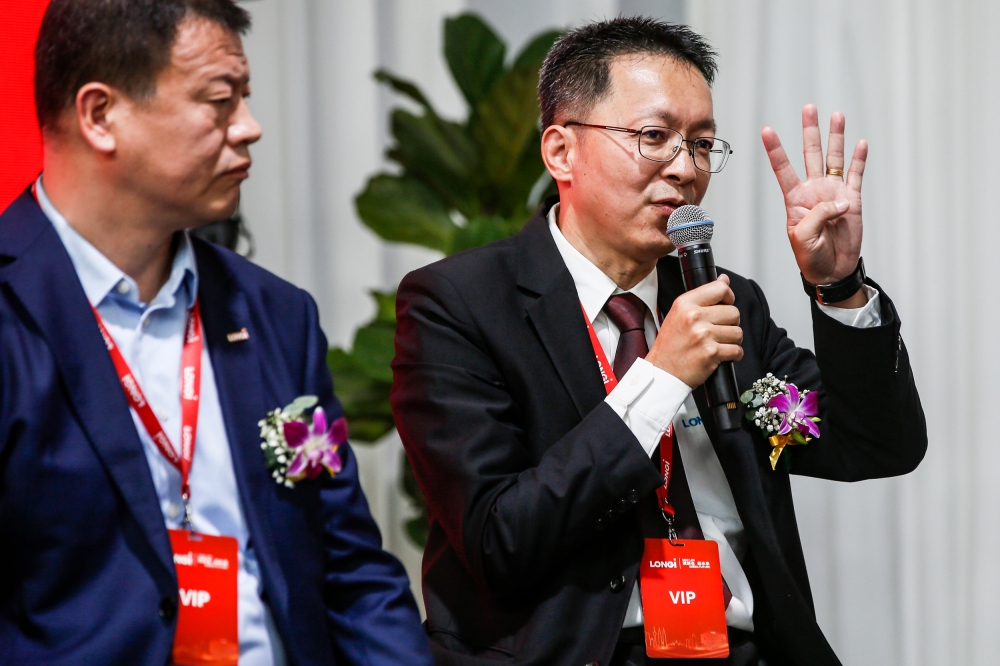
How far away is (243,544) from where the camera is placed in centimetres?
155

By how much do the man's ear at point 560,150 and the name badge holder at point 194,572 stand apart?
917mm

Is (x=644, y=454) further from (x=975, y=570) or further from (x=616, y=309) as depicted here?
(x=975, y=570)

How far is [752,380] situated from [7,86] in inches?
61.7

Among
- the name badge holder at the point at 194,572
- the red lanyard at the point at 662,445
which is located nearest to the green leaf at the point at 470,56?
the red lanyard at the point at 662,445

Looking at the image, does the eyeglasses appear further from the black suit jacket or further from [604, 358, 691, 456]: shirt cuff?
[604, 358, 691, 456]: shirt cuff

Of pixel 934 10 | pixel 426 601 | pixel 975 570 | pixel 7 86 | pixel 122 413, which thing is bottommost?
pixel 975 570

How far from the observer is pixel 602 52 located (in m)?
1.98

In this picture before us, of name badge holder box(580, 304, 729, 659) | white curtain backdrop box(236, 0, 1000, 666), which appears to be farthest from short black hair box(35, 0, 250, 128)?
white curtain backdrop box(236, 0, 1000, 666)

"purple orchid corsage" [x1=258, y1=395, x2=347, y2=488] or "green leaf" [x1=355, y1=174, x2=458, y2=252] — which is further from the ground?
"green leaf" [x1=355, y1=174, x2=458, y2=252]

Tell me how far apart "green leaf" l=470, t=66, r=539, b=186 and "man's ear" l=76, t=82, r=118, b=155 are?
66.3 inches

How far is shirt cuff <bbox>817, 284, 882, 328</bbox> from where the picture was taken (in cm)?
189

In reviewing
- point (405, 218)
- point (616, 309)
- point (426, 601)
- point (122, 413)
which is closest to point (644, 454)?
point (616, 309)

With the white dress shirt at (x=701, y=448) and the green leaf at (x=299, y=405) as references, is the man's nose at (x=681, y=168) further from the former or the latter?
the green leaf at (x=299, y=405)

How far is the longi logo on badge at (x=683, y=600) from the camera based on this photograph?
1.70 meters
